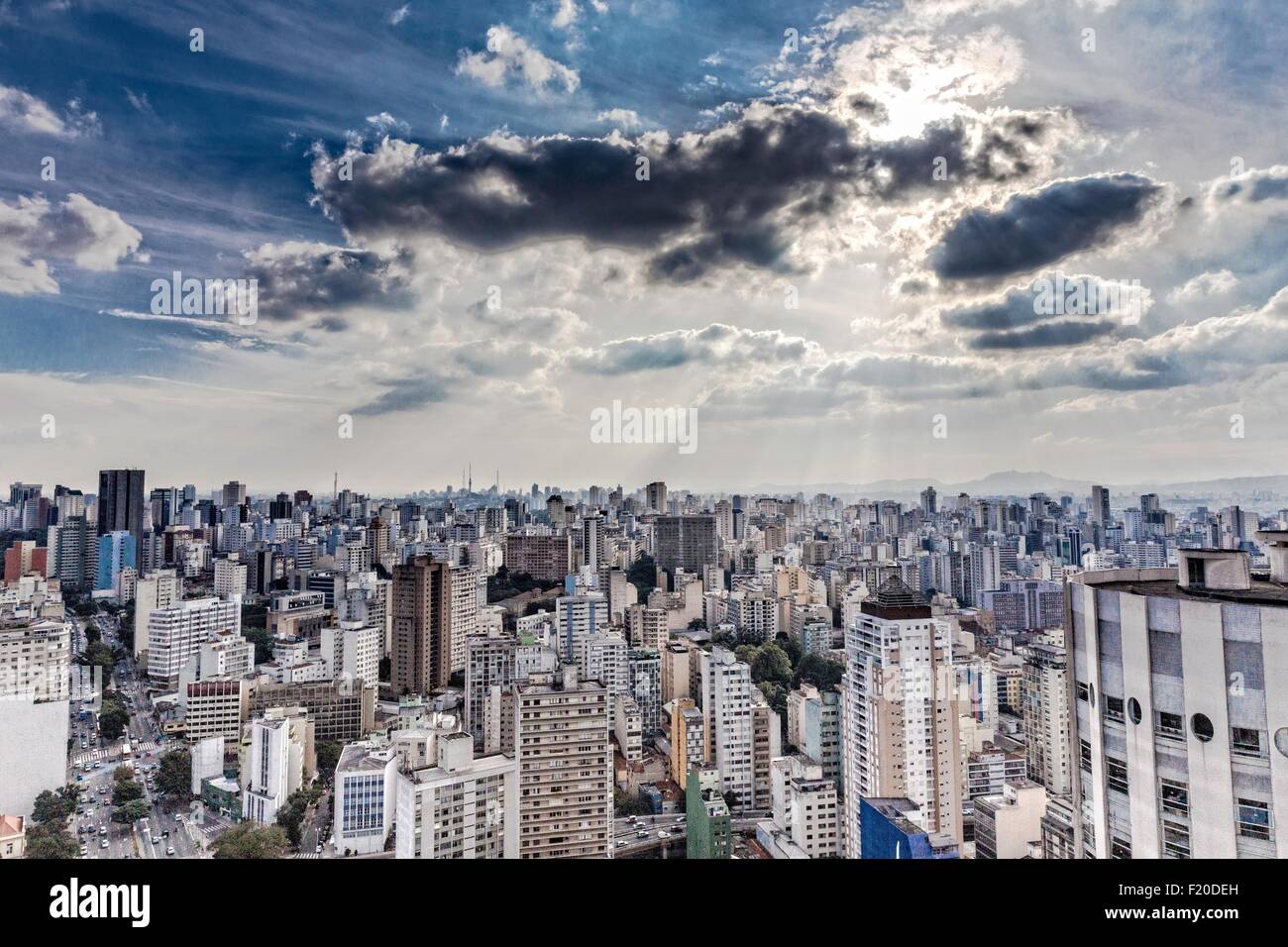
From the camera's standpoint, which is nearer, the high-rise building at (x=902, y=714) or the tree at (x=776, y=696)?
the high-rise building at (x=902, y=714)

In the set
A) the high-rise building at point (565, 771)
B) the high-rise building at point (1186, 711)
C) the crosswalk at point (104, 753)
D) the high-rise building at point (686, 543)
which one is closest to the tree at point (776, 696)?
the high-rise building at point (686, 543)

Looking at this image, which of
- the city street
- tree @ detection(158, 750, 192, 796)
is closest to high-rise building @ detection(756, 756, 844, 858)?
the city street

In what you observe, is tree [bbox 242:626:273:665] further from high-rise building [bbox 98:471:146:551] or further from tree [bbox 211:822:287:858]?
tree [bbox 211:822:287:858]

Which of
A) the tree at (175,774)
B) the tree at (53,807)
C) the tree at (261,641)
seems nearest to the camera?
the tree at (53,807)

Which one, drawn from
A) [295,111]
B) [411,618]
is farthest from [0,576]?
[295,111]

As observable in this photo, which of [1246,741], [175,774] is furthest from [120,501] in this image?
[1246,741]

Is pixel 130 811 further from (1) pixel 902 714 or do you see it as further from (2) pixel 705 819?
(1) pixel 902 714

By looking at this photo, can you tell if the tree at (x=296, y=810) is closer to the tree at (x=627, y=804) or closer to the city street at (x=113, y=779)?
the city street at (x=113, y=779)
